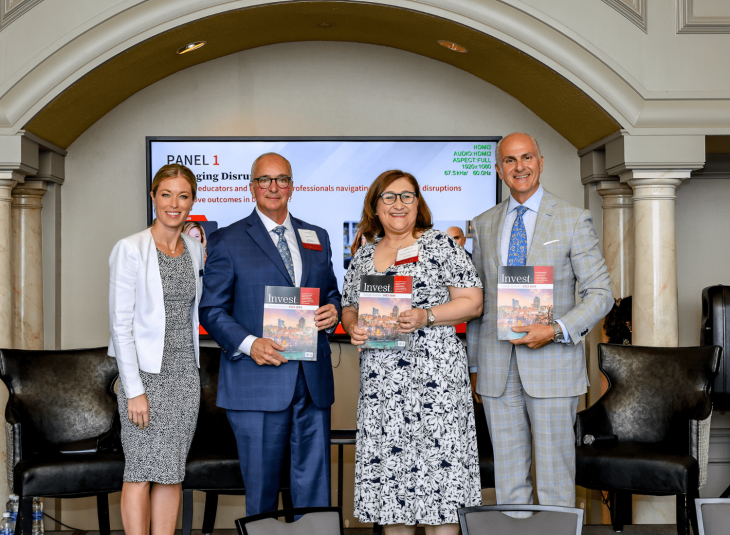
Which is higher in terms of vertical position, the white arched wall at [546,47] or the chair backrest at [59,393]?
the white arched wall at [546,47]

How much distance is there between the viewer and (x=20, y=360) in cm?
383

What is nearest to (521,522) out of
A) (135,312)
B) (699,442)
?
(135,312)

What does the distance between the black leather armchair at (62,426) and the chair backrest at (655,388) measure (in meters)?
2.73

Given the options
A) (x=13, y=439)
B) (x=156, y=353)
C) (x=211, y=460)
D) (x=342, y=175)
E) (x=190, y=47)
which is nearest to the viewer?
(x=156, y=353)

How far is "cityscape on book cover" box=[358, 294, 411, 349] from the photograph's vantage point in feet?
8.47

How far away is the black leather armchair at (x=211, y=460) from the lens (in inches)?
144

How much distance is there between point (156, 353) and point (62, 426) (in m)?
1.48

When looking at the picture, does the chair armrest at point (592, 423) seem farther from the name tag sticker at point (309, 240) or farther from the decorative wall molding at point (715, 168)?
the decorative wall molding at point (715, 168)

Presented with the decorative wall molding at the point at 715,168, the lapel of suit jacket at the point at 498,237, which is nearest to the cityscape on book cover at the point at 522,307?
the lapel of suit jacket at the point at 498,237

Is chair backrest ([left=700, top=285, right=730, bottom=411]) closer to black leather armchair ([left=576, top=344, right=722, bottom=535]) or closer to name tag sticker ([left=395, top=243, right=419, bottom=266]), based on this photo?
black leather armchair ([left=576, top=344, right=722, bottom=535])

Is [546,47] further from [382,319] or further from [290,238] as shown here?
[382,319]

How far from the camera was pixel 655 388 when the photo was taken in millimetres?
3902

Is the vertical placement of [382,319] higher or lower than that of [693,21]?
lower

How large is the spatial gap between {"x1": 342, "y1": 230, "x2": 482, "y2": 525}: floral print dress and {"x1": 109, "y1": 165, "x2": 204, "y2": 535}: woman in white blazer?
0.77 meters
